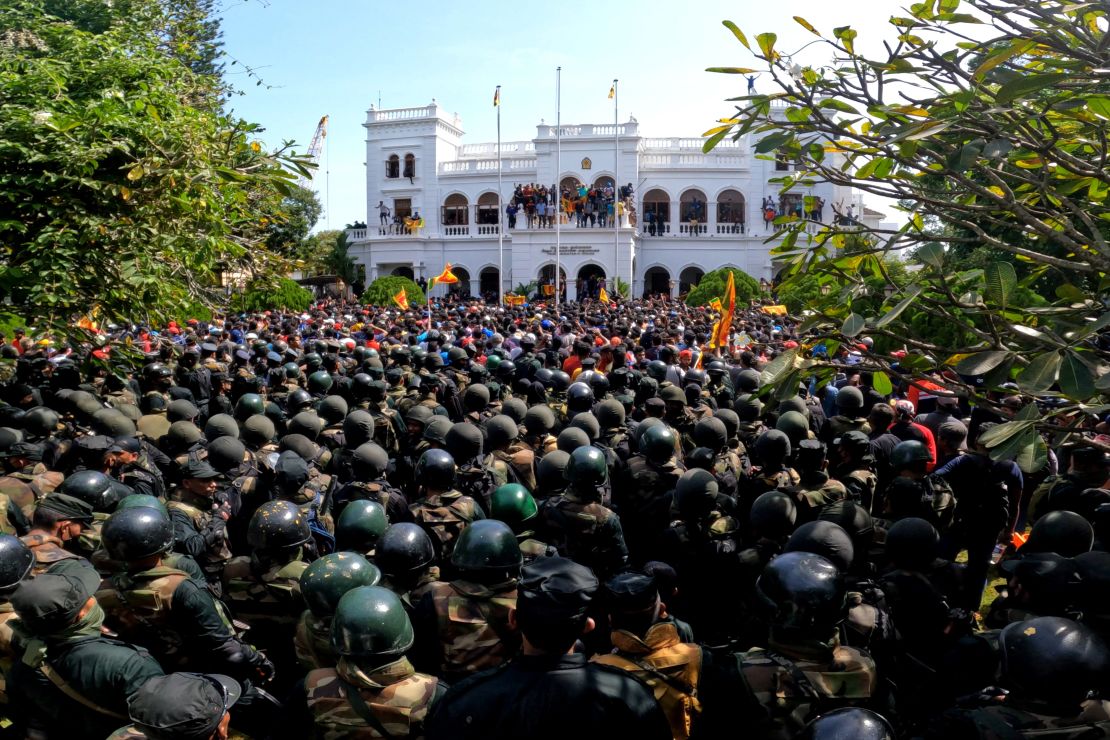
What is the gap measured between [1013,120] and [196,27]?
1351 centimetres

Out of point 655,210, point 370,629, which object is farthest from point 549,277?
point 370,629

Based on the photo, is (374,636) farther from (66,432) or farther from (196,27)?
(196,27)

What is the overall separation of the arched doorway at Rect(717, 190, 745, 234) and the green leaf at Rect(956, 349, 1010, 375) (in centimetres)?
3667

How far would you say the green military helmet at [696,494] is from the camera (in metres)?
4.29

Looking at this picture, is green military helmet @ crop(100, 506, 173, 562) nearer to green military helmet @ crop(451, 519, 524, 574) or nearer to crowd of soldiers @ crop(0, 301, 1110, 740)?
crowd of soldiers @ crop(0, 301, 1110, 740)

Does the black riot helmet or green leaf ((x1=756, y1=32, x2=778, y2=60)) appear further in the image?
green leaf ((x1=756, y1=32, x2=778, y2=60))

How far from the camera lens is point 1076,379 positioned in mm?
2262

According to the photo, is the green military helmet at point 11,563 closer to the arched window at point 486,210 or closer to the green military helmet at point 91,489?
the green military helmet at point 91,489

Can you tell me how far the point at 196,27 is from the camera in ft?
43.9

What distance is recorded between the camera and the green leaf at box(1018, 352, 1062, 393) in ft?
7.34

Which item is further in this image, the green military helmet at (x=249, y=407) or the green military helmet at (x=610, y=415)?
the green military helmet at (x=249, y=407)

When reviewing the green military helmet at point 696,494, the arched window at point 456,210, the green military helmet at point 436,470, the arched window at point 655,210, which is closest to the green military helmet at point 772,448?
the green military helmet at point 696,494

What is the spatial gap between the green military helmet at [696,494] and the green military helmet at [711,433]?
1186 mm

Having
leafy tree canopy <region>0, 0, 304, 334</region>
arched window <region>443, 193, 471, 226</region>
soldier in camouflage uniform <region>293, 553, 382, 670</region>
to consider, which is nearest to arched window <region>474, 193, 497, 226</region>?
arched window <region>443, 193, 471, 226</region>
